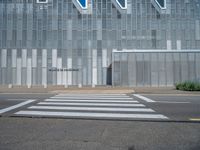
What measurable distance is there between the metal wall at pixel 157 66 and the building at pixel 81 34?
340 inches

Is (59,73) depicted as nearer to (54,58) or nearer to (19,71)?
(54,58)

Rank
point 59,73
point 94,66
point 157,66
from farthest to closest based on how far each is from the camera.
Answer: point 94,66 → point 59,73 → point 157,66

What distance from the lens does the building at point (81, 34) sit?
1816 inches

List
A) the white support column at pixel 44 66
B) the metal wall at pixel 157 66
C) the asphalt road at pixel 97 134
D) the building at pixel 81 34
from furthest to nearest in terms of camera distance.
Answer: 1. the building at pixel 81 34
2. the white support column at pixel 44 66
3. the metal wall at pixel 157 66
4. the asphalt road at pixel 97 134

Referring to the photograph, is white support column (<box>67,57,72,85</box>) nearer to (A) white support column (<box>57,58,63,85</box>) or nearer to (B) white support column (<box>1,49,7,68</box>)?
(A) white support column (<box>57,58,63,85</box>)

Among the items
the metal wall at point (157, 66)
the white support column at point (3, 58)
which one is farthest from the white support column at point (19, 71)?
the metal wall at point (157, 66)

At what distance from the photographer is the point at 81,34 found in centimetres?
4684

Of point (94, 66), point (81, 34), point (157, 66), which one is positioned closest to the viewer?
point (157, 66)

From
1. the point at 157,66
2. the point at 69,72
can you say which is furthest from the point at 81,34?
the point at 157,66

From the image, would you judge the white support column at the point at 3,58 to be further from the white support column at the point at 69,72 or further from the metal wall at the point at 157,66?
the metal wall at the point at 157,66

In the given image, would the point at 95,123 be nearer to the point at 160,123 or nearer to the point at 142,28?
the point at 160,123

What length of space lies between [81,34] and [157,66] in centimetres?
1870

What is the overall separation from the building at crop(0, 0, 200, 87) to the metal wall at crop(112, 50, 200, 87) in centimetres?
864

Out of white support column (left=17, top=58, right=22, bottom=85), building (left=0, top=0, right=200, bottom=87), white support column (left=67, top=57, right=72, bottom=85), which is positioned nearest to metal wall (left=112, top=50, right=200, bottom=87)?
building (left=0, top=0, right=200, bottom=87)
